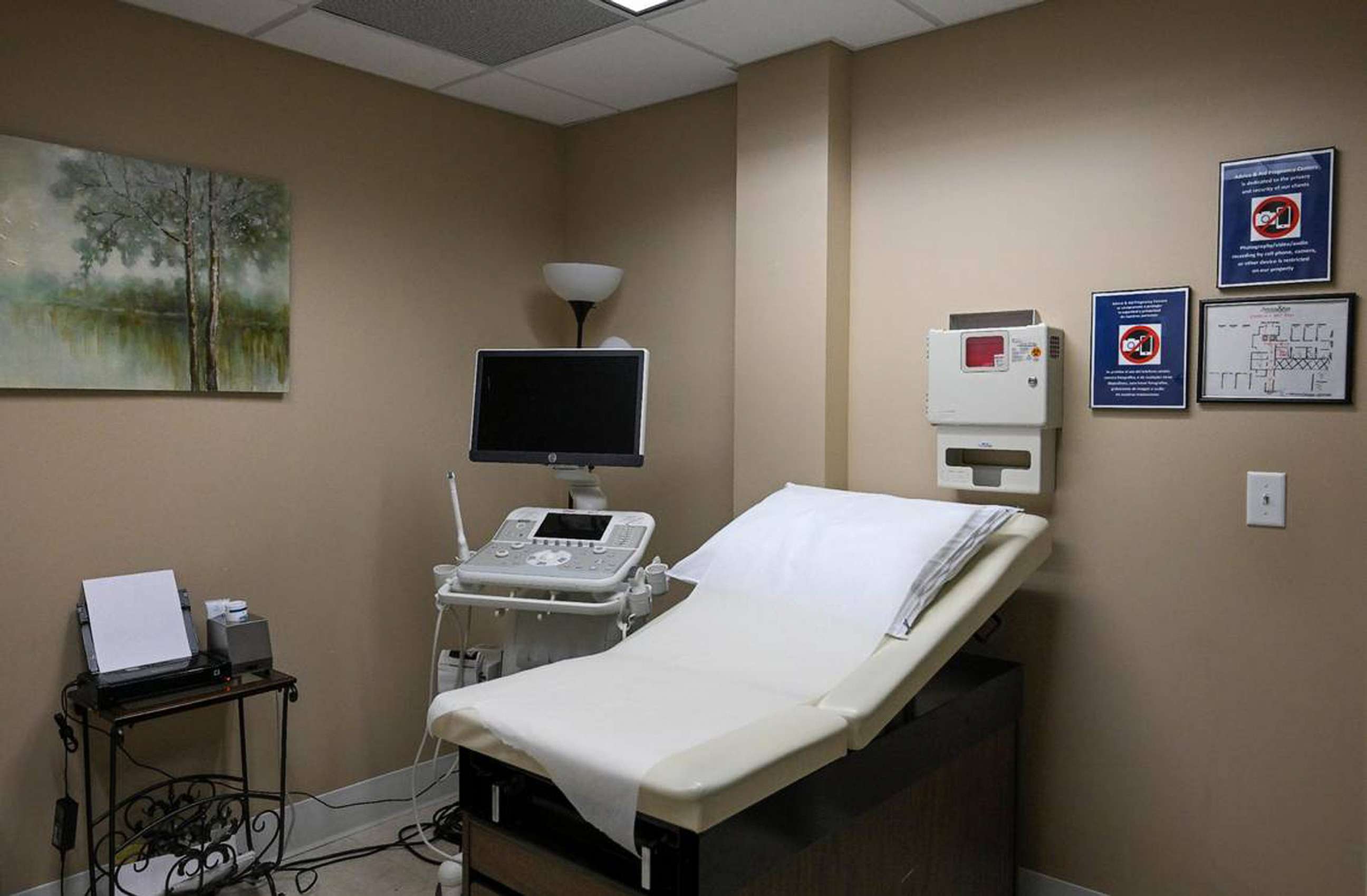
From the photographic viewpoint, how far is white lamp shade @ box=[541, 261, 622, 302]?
3.27m

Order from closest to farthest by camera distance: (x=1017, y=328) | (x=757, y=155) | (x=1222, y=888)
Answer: (x=1222, y=888) < (x=1017, y=328) < (x=757, y=155)

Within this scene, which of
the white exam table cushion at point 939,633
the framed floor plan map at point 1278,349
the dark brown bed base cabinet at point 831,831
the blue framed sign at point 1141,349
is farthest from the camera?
the blue framed sign at point 1141,349

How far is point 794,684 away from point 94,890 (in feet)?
5.96

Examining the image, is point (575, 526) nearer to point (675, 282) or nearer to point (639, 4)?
point (675, 282)

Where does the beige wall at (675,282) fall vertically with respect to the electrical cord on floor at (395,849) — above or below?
above

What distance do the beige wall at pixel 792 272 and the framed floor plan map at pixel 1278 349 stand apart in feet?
3.13

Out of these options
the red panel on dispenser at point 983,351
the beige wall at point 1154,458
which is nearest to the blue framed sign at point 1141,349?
the beige wall at point 1154,458

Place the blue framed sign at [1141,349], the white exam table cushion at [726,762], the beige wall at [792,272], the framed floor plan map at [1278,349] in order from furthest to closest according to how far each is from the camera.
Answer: the beige wall at [792,272] < the blue framed sign at [1141,349] < the framed floor plan map at [1278,349] < the white exam table cushion at [726,762]

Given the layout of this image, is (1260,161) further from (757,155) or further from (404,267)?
(404,267)

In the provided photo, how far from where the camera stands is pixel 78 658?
Result: 98.5 inches

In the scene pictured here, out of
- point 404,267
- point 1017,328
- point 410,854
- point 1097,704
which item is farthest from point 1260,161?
point 410,854

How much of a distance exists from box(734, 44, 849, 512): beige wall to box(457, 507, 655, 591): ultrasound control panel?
1.69 feet

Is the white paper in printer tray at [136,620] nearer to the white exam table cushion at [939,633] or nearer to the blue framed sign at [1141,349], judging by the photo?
the white exam table cushion at [939,633]

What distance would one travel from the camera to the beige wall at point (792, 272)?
278cm
